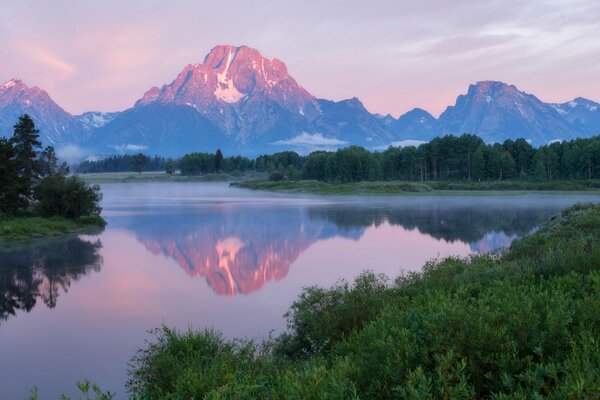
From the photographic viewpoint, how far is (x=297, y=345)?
1582cm

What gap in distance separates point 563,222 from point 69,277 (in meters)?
31.9

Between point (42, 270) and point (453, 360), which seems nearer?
point (453, 360)

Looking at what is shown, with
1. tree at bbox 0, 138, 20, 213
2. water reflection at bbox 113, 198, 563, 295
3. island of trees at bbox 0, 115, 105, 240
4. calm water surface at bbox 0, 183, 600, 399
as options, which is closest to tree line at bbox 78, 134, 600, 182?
water reflection at bbox 113, 198, 563, 295

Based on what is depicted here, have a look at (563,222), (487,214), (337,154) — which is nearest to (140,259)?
(563,222)

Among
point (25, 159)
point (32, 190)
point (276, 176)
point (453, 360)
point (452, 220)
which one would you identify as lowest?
point (452, 220)

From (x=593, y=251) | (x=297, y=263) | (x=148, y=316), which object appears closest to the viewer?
(x=593, y=251)

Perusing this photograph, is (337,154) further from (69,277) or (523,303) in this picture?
(523,303)

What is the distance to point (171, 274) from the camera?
114ft

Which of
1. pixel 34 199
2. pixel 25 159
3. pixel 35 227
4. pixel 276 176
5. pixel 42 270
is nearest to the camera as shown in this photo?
pixel 42 270

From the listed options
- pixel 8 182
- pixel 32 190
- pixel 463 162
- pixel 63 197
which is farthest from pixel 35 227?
pixel 463 162

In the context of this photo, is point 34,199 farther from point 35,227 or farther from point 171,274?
point 171,274

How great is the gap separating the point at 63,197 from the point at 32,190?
4.82 meters

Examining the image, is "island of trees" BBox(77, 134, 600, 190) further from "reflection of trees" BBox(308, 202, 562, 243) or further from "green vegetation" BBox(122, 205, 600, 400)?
"green vegetation" BBox(122, 205, 600, 400)

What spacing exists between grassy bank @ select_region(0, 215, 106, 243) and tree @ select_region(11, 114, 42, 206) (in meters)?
3.05
